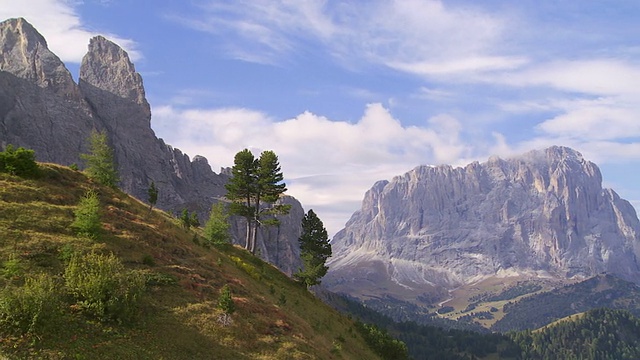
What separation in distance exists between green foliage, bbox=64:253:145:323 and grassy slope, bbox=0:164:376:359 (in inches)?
30.5

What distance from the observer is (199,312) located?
113 feet

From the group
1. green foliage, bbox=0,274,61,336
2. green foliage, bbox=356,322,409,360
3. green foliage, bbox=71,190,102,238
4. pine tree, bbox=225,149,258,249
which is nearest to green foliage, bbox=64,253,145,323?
green foliage, bbox=0,274,61,336

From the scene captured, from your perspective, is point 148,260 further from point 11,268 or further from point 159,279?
point 11,268

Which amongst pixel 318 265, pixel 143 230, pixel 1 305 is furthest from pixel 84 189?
pixel 318 265

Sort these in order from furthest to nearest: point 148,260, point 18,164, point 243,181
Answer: point 243,181
point 18,164
point 148,260

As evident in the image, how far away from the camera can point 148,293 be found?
1357 inches

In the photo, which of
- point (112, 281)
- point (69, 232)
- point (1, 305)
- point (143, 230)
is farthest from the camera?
point (143, 230)

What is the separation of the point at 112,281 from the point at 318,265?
48.7 meters

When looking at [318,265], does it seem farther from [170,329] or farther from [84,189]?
[170,329]

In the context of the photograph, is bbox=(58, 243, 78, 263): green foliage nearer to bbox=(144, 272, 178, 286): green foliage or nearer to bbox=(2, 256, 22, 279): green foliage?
bbox=(2, 256, 22, 279): green foliage

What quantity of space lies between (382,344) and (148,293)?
128 feet

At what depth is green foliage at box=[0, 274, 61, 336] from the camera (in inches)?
963

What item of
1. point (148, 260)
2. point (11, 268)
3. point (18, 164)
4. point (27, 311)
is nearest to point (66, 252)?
point (11, 268)

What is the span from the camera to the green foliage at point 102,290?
28.9 m
